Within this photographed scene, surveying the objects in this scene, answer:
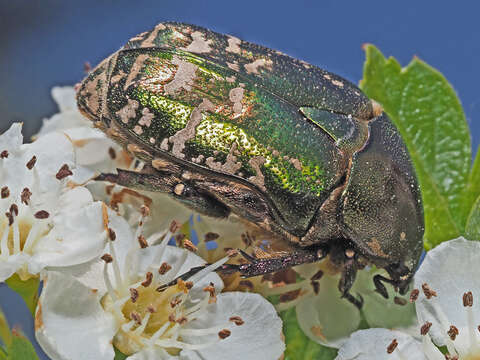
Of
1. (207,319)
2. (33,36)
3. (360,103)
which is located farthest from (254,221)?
(33,36)

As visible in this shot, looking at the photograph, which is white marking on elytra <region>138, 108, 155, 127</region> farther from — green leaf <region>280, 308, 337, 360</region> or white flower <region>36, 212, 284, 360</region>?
green leaf <region>280, 308, 337, 360</region>

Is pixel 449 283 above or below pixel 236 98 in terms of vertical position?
below

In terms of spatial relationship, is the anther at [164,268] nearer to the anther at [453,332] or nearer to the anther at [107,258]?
the anther at [107,258]

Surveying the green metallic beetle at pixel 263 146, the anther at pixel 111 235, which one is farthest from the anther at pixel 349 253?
the anther at pixel 111 235

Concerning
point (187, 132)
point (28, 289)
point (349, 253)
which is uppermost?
point (187, 132)

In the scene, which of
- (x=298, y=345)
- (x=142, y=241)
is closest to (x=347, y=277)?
(x=298, y=345)

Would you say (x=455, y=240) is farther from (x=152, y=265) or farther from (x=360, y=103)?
(x=152, y=265)

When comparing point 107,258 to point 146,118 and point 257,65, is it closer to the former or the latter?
point 146,118
